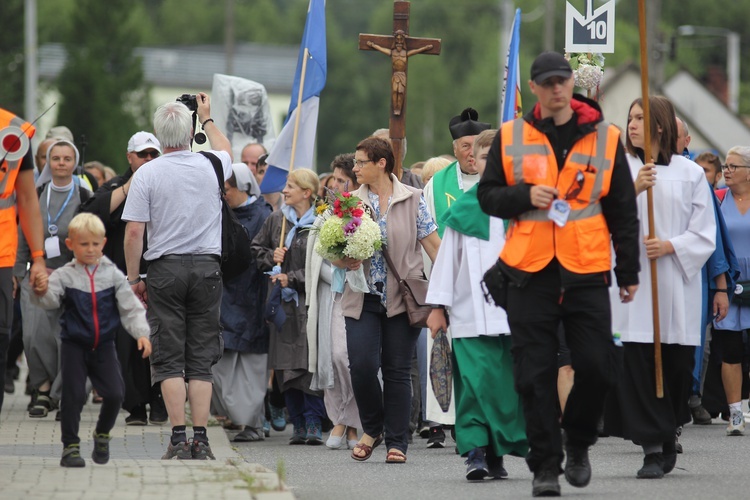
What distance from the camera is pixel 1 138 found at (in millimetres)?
8727

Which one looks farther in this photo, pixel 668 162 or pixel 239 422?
pixel 239 422

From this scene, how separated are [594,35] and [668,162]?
2.74 metres

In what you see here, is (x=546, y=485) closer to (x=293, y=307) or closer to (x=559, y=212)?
(x=559, y=212)

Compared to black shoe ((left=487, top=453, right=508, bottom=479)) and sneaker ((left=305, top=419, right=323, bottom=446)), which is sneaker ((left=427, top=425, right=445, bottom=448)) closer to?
sneaker ((left=305, top=419, right=323, bottom=446))

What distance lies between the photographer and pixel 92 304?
8586 millimetres

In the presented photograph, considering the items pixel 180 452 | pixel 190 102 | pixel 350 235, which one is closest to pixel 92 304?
pixel 180 452

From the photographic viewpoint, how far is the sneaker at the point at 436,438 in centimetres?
1166

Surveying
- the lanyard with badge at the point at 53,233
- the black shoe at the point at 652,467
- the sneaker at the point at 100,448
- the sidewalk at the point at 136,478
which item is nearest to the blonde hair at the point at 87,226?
the sneaker at the point at 100,448

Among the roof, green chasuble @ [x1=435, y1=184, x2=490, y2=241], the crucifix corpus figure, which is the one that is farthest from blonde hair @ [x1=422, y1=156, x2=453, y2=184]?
the roof

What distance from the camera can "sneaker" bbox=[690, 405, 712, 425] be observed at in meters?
13.5

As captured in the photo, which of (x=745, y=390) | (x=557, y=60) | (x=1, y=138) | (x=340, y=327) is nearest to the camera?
(x=557, y=60)

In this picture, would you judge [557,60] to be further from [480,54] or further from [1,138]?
[480,54]

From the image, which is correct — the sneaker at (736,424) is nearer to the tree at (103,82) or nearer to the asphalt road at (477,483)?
the asphalt road at (477,483)

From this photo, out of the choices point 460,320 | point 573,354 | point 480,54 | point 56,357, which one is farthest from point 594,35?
point 480,54
